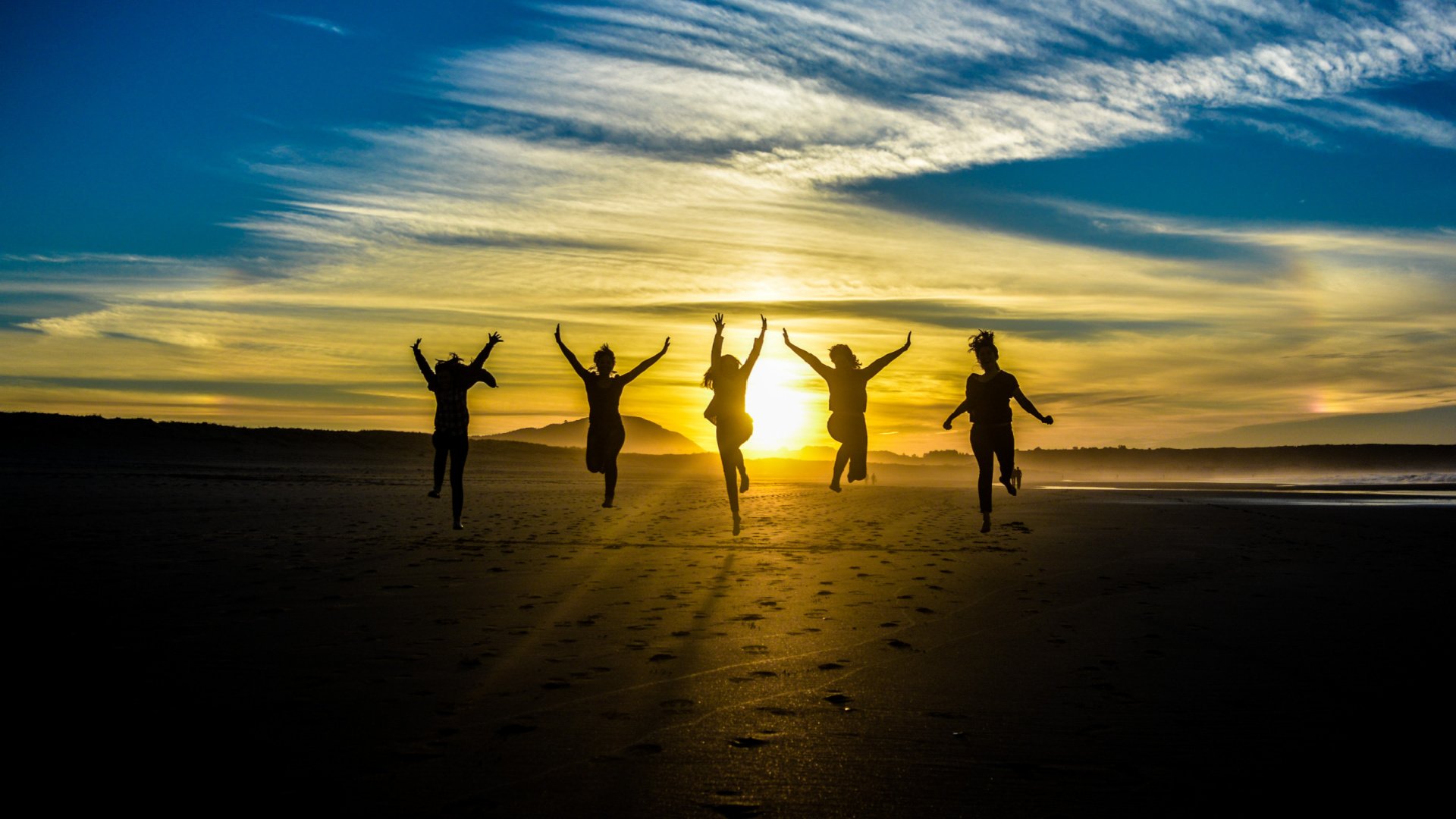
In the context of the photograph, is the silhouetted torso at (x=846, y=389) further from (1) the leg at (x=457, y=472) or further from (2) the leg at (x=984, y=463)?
(1) the leg at (x=457, y=472)

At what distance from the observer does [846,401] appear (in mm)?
15648

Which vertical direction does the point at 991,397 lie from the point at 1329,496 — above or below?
above

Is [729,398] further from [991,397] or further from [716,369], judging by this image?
[991,397]

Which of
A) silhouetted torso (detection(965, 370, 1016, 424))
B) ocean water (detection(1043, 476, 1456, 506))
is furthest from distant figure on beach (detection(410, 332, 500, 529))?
ocean water (detection(1043, 476, 1456, 506))

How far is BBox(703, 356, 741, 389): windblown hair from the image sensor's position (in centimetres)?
1443

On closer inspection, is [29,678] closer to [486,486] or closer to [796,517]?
[796,517]

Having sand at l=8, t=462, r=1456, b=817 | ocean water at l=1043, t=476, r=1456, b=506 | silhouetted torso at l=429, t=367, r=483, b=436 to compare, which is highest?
silhouetted torso at l=429, t=367, r=483, b=436

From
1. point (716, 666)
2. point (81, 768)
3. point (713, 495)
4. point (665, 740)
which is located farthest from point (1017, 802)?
point (713, 495)

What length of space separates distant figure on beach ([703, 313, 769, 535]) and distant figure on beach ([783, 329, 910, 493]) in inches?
39.0

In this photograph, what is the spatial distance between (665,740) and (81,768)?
81.7 inches

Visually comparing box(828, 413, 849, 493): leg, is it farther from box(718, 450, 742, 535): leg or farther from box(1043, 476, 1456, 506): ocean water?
box(1043, 476, 1456, 506): ocean water

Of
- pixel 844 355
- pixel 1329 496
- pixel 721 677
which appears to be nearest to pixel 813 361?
pixel 844 355

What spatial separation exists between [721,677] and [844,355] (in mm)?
10966

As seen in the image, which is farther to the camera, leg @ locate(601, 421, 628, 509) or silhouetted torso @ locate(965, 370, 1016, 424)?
leg @ locate(601, 421, 628, 509)
